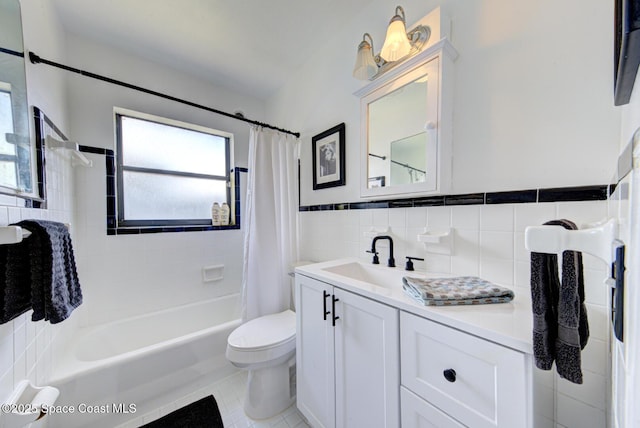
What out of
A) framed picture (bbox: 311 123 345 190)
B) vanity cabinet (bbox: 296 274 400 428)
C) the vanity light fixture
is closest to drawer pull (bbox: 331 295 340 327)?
vanity cabinet (bbox: 296 274 400 428)

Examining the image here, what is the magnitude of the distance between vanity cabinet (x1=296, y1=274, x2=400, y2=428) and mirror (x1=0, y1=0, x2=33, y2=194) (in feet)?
4.27

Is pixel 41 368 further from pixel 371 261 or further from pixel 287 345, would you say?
pixel 371 261

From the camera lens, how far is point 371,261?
1.40 m

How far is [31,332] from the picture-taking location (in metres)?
1.02

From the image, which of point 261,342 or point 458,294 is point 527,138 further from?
point 261,342

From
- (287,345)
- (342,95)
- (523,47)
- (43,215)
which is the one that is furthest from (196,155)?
(523,47)

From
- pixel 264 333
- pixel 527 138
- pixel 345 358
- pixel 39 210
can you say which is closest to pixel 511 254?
pixel 527 138

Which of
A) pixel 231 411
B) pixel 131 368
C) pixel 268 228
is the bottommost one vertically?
pixel 231 411

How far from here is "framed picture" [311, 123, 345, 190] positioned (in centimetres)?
165

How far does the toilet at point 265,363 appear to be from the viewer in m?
1.29

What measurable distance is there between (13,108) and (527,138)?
206cm

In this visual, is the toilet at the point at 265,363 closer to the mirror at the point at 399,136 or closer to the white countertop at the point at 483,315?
the white countertop at the point at 483,315

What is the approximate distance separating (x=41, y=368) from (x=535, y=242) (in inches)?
78.8

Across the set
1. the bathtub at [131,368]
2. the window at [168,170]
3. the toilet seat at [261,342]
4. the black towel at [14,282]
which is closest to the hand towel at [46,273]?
the black towel at [14,282]
